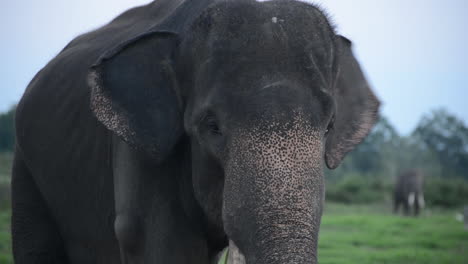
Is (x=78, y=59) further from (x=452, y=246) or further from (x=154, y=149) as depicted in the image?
(x=452, y=246)

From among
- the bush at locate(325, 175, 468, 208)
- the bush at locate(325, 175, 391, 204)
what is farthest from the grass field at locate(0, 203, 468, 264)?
the bush at locate(325, 175, 468, 208)

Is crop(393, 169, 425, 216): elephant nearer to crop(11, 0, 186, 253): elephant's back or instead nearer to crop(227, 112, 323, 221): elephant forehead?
crop(11, 0, 186, 253): elephant's back

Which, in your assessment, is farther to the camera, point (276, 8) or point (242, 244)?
point (276, 8)

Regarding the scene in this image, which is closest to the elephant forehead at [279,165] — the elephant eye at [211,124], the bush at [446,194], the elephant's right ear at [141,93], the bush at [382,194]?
the elephant eye at [211,124]

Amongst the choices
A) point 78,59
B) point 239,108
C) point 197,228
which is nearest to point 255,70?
point 239,108

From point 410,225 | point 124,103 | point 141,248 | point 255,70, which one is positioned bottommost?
point 410,225

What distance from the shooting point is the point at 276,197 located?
9.46 ft

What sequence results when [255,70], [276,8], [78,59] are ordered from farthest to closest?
[78,59]
[276,8]
[255,70]

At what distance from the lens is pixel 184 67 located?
3502 mm

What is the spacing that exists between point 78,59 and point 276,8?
5.57 feet

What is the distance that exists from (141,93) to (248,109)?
0.68 metres

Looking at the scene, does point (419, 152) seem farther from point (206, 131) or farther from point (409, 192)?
point (206, 131)

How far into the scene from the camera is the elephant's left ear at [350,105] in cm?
378

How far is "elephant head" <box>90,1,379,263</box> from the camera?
292 centimetres
